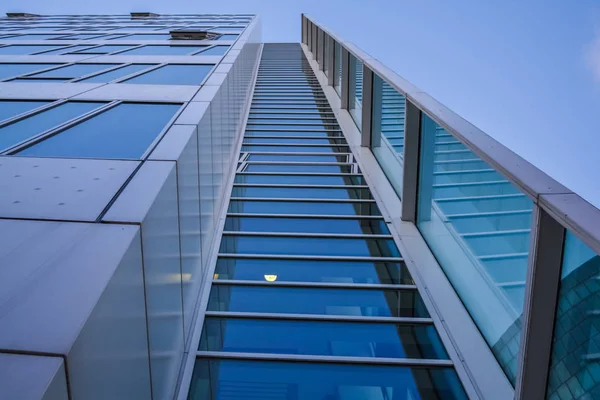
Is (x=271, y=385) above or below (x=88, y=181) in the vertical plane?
below

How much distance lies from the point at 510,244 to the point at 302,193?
15.6 feet

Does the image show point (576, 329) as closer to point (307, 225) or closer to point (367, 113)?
point (307, 225)

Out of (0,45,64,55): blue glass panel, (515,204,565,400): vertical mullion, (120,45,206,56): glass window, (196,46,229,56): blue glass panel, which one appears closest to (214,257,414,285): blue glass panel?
(515,204,565,400): vertical mullion

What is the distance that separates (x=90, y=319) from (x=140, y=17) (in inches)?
1116

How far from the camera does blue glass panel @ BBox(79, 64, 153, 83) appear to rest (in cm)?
785

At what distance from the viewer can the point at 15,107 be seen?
6.07m

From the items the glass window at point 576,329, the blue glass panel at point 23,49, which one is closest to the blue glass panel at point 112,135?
the glass window at point 576,329

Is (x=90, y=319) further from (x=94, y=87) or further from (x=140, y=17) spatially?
(x=140, y=17)

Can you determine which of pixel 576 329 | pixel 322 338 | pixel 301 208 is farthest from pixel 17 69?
pixel 576 329

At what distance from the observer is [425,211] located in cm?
659

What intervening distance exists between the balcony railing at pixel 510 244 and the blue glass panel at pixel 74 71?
15.1 ft

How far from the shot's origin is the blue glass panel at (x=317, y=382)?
448 cm

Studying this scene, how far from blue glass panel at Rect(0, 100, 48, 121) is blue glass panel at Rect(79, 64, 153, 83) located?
1513mm

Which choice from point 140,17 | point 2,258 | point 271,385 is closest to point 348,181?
point 271,385
